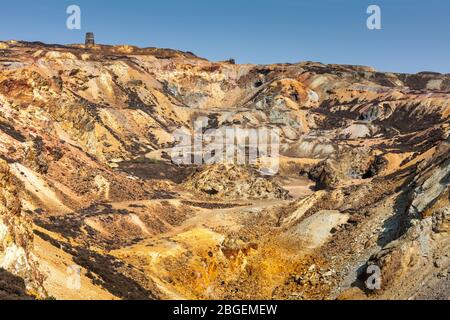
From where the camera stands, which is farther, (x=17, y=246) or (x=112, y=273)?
(x=112, y=273)

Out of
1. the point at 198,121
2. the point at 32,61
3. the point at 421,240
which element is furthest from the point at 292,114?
the point at 421,240

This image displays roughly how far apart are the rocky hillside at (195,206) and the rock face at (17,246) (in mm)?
94

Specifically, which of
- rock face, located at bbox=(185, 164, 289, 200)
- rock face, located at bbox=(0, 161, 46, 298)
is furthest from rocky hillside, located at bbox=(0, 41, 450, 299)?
rock face, located at bbox=(185, 164, 289, 200)

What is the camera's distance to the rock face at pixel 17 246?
2536cm

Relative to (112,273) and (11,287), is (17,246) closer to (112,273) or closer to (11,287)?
(11,287)

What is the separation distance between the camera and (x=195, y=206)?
64.3 metres

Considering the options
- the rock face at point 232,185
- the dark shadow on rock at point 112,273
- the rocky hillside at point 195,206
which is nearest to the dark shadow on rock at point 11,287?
the rocky hillside at point 195,206

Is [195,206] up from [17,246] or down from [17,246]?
down

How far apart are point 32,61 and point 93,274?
3885 inches

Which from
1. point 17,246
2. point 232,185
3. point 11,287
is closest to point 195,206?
point 232,185

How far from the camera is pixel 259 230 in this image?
49812 millimetres

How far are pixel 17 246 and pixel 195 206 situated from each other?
126 feet

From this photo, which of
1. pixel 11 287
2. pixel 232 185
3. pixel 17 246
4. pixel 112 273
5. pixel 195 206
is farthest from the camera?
pixel 232 185
